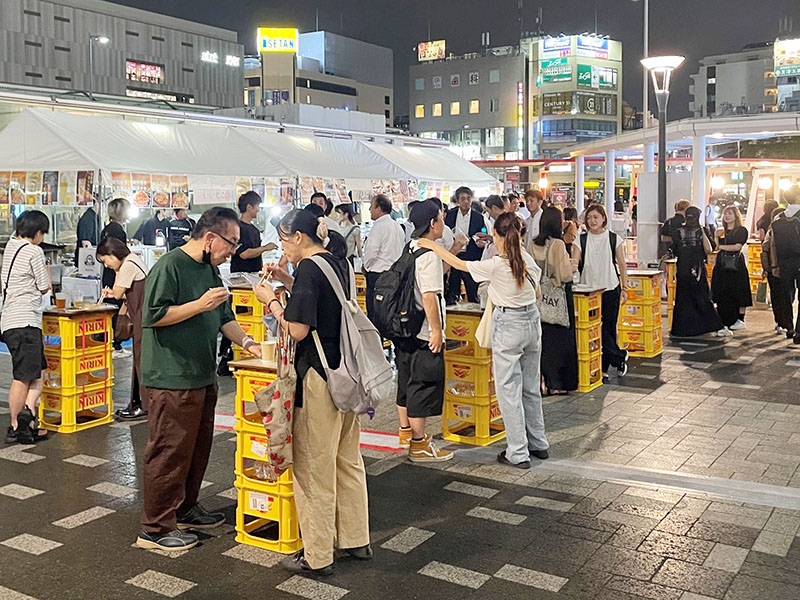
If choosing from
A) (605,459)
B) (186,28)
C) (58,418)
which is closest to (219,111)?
(58,418)

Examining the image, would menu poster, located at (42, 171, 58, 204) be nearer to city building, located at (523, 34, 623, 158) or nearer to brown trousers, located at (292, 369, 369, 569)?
brown trousers, located at (292, 369, 369, 569)

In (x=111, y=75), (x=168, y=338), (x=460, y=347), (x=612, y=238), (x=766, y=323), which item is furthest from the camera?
(x=111, y=75)

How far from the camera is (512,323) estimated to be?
5980 mm

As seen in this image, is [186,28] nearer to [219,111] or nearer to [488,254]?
[219,111]

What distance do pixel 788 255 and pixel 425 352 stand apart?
24.3 ft

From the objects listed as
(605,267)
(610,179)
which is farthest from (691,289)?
(610,179)

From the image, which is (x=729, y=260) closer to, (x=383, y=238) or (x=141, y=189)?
(x=383, y=238)

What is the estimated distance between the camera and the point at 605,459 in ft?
20.6

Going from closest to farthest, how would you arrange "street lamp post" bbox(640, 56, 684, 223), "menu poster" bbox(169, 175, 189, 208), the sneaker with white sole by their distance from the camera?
the sneaker with white sole, "menu poster" bbox(169, 175, 189, 208), "street lamp post" bbox(640, 56, 684, 223)

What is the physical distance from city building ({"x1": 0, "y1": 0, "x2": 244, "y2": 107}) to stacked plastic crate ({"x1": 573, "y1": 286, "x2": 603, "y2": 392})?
131 ft

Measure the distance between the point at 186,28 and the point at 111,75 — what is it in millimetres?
7674

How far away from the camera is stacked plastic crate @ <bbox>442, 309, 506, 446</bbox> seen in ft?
22.1

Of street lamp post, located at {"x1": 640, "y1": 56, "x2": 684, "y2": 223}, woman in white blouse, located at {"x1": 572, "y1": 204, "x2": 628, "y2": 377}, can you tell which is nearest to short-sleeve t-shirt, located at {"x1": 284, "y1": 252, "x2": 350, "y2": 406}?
woman in white blouse, located at {"x1": 572, "y1": 204, "x2": 628, "y2": 377}

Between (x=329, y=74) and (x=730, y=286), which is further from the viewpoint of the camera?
(x=329, y=74)
